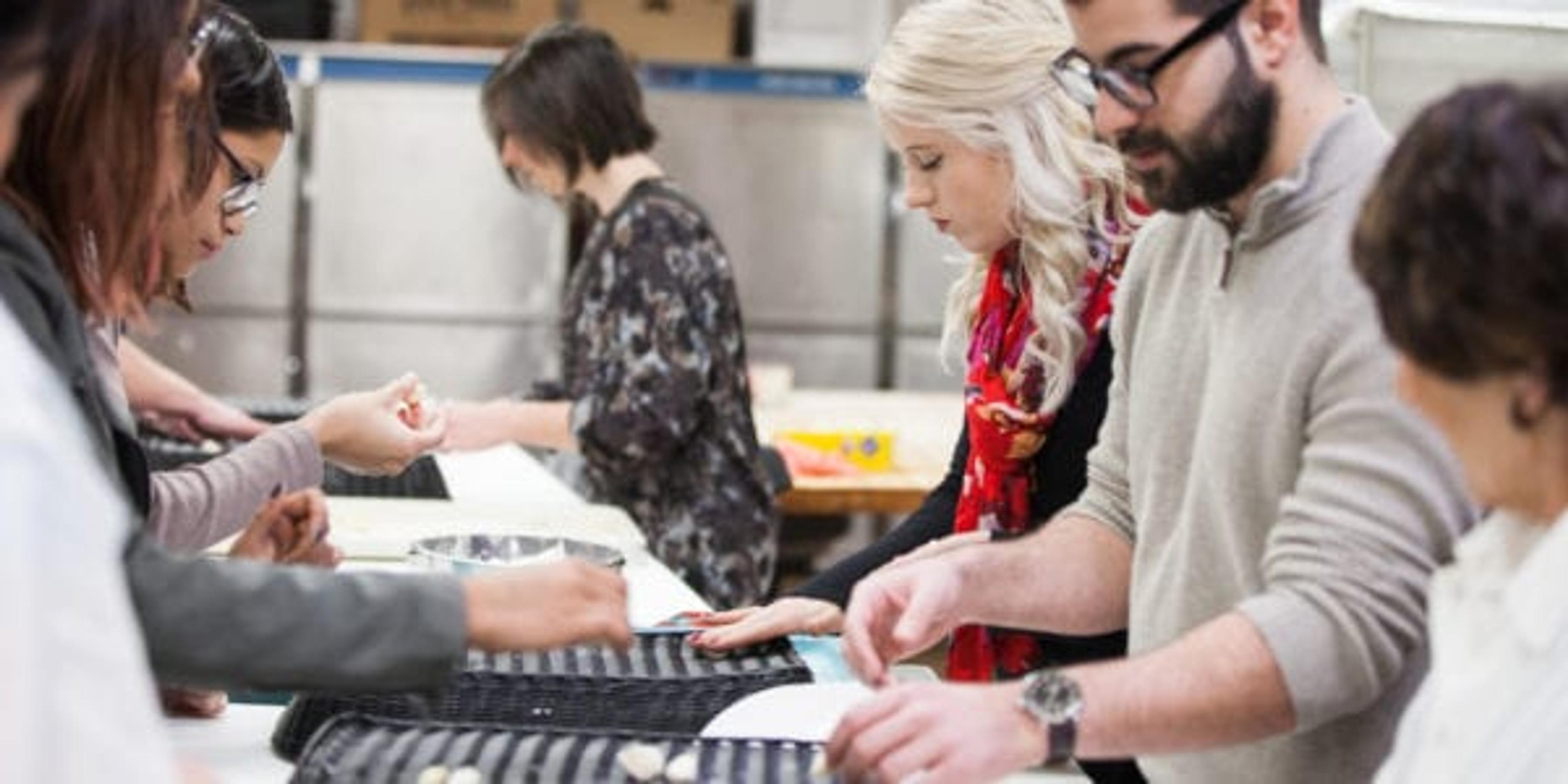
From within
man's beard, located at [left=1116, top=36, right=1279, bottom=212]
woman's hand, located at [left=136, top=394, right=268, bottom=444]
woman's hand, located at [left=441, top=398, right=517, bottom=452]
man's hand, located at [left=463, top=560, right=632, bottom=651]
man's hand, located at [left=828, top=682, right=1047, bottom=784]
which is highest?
man's beard, located at [left=1116, top=36, right=1279, bottom=212]

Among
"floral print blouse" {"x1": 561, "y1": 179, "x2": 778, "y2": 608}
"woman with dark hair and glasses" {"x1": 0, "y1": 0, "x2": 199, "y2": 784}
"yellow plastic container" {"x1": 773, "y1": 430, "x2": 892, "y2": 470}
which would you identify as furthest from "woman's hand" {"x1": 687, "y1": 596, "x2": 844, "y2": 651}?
"yellow plastic container" {"x1": 773, "y1": 430, "x2": 892, "y2": 470}

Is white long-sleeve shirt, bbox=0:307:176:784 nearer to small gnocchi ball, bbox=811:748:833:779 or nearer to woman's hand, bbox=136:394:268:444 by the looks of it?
small gnocchi ball, bbox=811:748:833:779

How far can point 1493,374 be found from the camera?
1.29 meters

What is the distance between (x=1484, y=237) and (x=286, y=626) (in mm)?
841

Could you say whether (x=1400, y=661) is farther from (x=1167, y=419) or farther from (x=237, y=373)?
(x=237, y=373)

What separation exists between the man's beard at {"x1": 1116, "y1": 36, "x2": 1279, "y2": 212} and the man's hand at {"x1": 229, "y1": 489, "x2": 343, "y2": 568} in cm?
95

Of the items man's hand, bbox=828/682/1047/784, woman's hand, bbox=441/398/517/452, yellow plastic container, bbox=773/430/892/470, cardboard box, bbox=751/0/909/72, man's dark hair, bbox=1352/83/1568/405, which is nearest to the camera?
man's dark hair, bbox=1352/83/1568/405

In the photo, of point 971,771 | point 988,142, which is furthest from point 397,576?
point 988,142

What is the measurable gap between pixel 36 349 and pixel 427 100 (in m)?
5.48

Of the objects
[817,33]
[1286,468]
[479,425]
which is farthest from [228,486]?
[817,33]

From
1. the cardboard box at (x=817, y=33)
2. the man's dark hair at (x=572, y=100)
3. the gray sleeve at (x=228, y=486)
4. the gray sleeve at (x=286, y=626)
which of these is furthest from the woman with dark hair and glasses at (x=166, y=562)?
the cardboard box at (x=817, y=33)

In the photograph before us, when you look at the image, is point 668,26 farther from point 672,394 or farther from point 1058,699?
point 1058,699

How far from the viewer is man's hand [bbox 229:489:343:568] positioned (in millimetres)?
2131

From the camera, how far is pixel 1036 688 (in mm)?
1564
